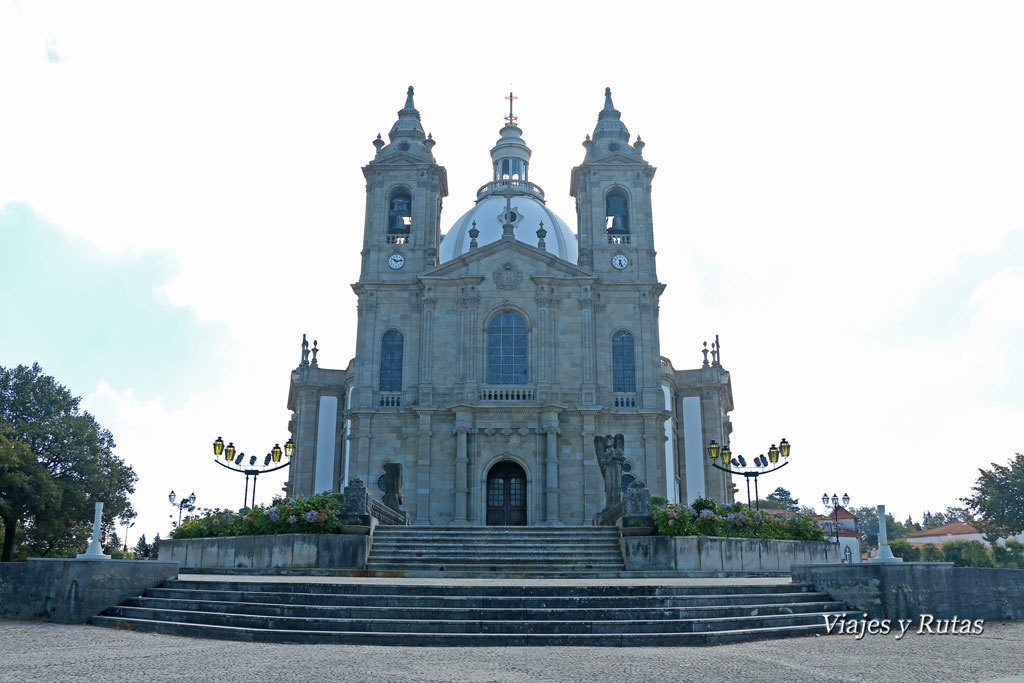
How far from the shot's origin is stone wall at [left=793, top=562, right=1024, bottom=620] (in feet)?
39.9

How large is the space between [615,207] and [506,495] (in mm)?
14332

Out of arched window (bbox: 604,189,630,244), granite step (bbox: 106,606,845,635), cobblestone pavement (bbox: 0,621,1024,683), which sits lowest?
cobblestone pavement (bbox: 0,621,1024,683)

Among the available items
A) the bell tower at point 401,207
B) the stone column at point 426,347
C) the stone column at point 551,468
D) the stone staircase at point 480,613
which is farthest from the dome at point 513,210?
the stone staircase at point 480,613

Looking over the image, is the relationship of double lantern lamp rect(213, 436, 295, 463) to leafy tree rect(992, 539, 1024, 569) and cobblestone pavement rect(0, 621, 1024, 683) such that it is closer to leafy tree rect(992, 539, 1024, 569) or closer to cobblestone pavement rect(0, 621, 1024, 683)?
cobblestone pavement rect(0, 621, 1024, 683)

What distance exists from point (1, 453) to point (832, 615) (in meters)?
30.0

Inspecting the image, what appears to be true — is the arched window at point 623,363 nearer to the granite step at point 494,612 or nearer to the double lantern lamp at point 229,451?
the double lantern lamp at point 229,451

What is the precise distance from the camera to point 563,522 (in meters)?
31.6

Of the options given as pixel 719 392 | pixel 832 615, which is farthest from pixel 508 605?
pixel 719 392

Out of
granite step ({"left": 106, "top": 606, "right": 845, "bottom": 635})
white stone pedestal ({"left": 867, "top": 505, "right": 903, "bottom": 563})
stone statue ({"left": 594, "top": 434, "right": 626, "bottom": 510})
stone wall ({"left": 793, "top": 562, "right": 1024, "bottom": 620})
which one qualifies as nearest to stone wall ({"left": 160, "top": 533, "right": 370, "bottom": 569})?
granite step ({"left": 106, "top": 606, "right": 845, "bottom": 635})

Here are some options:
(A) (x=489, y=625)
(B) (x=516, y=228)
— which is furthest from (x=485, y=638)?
(B) (x=516, y=228)

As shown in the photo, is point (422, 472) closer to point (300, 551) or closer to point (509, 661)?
point (300, 551)

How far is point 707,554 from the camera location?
1816 cm

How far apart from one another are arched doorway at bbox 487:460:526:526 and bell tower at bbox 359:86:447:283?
9226mm

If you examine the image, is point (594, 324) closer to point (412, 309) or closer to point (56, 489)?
point (412, 309)
